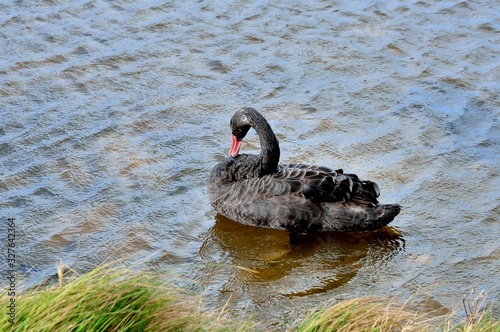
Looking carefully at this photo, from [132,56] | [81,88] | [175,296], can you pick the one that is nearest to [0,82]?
[81,88]

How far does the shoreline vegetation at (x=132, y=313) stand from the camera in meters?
4.31

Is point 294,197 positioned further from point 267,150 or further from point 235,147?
point 235,147

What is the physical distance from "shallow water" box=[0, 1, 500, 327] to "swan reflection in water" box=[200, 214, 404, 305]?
17 millimetres

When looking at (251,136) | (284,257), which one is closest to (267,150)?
(284,257)

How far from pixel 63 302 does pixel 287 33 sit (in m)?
5.97

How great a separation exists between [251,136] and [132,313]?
12.2 feet

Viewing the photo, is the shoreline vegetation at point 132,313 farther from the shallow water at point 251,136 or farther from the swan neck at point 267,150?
the swan neck at point 267,150

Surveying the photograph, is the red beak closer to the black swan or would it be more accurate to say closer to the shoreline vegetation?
the black swan

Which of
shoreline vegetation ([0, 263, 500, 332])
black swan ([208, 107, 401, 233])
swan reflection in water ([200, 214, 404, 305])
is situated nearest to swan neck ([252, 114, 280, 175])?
black swan ([208, 107, 401, 233])

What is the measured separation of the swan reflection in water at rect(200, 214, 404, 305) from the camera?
593 cm

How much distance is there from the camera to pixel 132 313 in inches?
179

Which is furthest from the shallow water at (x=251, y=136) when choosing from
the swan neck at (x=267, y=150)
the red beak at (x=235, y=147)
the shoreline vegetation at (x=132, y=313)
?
the shoreline vegetation at (x=132, y=313)

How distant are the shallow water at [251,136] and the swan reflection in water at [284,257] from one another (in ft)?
0.05

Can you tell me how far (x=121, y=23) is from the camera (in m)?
10.0
